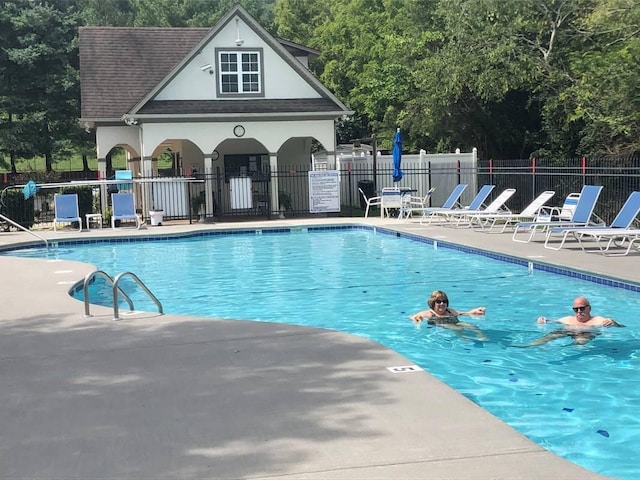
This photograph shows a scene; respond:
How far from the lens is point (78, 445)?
4.37 meters

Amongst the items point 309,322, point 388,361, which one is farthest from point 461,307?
point 388,361

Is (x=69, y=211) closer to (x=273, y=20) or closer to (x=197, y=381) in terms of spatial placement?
(x=197, y=381)

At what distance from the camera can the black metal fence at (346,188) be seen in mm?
20678

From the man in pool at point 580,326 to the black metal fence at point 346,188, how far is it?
1185cm

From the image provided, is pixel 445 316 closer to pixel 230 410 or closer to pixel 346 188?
pixel 230 410

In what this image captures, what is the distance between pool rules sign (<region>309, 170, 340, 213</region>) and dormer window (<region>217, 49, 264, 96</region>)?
3589 millimetres

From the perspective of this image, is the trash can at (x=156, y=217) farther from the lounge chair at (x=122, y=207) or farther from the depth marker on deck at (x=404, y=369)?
the depth marker on deck at (x=404, y=369)

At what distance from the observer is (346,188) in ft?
91.1

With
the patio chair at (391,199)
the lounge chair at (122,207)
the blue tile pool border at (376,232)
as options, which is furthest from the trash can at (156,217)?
the patio chair at (391,199)

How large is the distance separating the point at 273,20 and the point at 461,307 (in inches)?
2042

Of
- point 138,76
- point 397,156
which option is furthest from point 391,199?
point 138,76


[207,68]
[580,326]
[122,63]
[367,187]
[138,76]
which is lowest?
Answer: [580,326]

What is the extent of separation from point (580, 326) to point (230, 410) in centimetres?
502

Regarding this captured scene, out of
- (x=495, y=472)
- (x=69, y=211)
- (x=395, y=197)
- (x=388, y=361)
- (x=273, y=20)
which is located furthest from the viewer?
(x=273, y=20)
